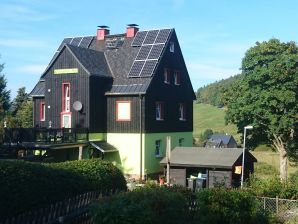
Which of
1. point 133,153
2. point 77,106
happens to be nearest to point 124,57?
point 77,106

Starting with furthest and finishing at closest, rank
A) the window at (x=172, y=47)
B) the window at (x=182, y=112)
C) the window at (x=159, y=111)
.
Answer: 1. the window at (x=182, y=112)
2. the window at (x=172, y=47)
3. the window at (x=159, y=111)

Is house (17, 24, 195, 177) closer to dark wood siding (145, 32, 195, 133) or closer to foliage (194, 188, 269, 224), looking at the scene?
dark wood siding (145, 32, 195, 133)

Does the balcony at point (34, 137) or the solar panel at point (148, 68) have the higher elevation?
the solar panel at point (148, 68)

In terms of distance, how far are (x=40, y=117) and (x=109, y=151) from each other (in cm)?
806

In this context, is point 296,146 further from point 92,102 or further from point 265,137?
point 92,102

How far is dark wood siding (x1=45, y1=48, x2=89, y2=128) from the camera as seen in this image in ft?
108

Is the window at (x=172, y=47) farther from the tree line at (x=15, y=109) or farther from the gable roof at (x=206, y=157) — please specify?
the tree line at (x=15, y=109)

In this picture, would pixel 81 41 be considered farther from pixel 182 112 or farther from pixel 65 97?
pixel 182 112

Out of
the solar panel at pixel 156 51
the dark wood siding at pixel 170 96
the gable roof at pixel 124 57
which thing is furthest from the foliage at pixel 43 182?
the solar panel at pixel 156 51

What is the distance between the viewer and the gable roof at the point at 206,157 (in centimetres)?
2838

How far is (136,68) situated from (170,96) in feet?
13.6

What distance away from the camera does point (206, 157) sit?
96.9ft

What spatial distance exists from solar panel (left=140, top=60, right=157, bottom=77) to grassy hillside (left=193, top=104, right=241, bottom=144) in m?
70.8

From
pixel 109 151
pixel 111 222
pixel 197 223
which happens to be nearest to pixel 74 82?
pixel 109 151
